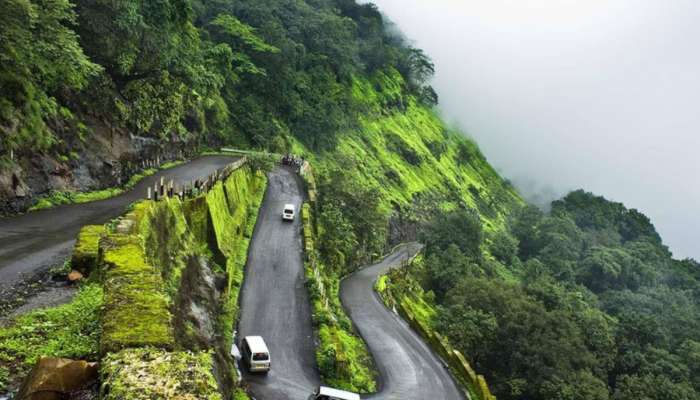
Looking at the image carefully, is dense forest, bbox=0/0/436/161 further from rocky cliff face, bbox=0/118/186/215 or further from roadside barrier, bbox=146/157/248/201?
roadside barrier, bbox=146/157/248/201

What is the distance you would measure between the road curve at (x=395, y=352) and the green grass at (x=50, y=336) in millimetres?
16851

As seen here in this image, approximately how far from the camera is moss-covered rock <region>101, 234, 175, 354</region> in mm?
7863

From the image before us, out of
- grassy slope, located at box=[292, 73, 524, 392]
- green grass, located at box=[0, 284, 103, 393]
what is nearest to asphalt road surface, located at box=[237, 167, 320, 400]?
grassy slope, located at box=[292, 73, 524, 392]

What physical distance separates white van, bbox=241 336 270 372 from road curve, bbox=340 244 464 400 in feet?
21.7

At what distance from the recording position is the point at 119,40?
3123 cm

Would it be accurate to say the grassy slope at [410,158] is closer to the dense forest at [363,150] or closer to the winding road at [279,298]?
the dense forest at [363,150]

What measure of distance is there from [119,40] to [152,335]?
27831 mm

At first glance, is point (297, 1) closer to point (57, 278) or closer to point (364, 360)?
point (364, 360)

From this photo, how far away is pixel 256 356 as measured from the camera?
20891mm

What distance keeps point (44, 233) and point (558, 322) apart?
3573 cm

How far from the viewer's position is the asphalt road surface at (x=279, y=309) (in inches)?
830

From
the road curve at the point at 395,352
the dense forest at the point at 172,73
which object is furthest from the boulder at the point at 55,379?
the road curve at the point at 395,352

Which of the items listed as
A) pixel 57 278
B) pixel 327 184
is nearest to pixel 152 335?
pixel 57 278

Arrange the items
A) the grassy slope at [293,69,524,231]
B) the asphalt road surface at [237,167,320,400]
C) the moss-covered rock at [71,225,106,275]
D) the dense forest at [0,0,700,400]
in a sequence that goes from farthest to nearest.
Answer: the grassy slope at [293,69,524,231] < the dense forest at [0,0,700,400] < the asphalt road surface at [237,167,320,400] < the moss-covered rock at [71,225,106,275]
